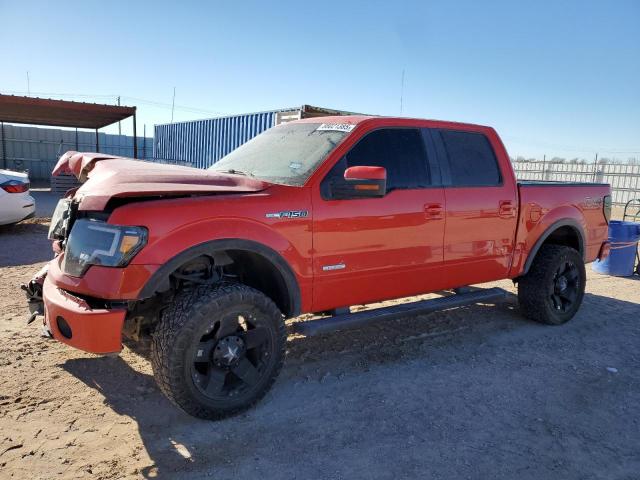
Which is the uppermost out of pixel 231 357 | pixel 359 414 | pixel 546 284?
pixel 546 284

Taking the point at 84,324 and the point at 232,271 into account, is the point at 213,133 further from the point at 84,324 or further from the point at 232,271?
the point at 84,324

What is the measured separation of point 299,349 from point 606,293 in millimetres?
4934

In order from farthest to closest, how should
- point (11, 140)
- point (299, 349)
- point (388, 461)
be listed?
1. point (11, 140)
2. point (299, 349)
3. point (388, 461)

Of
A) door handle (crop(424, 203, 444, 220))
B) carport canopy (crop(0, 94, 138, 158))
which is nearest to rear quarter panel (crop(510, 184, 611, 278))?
door handle (crop(424, 203, 444, 220))

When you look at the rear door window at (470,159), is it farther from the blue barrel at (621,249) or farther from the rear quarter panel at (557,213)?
the blue barrel at (621,249)

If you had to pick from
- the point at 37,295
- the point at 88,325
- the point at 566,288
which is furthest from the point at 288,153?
the point at 566,288

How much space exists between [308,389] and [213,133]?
18.5 m

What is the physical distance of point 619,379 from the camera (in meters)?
4.10

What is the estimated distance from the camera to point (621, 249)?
8.01 meters

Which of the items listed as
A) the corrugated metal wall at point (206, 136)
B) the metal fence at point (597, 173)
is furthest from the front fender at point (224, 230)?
the metal fence at point (597, 173)

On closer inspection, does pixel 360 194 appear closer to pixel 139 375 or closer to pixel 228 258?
pixel 228 258

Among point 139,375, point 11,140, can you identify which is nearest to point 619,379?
point 139,375

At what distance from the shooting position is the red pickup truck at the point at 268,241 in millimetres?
2922

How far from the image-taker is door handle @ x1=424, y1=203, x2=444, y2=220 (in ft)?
13.4
